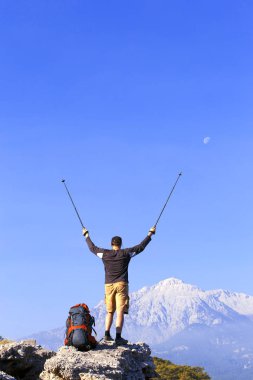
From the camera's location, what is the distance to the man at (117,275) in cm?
1416

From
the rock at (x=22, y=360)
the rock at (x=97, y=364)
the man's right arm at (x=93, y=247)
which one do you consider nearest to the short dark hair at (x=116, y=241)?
the man's right arm at (x=93, y=247)

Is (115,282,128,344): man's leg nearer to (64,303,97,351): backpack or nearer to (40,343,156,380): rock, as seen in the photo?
(40,343,156,380): rock

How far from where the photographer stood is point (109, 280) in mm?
14328

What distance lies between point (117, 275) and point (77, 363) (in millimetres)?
2689

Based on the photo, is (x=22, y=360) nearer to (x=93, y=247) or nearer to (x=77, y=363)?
(x=77, y=363)

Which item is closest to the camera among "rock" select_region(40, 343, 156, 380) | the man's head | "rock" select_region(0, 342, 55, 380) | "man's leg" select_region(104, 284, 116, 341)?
"rock" select_region(40, 343, 156, 380)

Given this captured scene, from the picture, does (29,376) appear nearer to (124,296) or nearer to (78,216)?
(124,296)

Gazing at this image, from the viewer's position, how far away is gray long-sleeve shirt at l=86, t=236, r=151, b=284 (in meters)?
14.2

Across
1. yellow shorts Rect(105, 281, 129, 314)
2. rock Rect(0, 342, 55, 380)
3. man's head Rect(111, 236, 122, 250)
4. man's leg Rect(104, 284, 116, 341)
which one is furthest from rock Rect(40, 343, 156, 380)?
man's head Rect(111, 236, 122, 250)

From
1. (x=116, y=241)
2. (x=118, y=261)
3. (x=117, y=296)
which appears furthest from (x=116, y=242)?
(x=117, y=296)

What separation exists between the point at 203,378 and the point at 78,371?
260 ft

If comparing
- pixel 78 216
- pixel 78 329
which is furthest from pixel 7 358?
pixel 78 216

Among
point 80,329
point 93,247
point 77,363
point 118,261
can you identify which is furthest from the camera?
point 93,247

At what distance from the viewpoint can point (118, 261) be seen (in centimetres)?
1417
